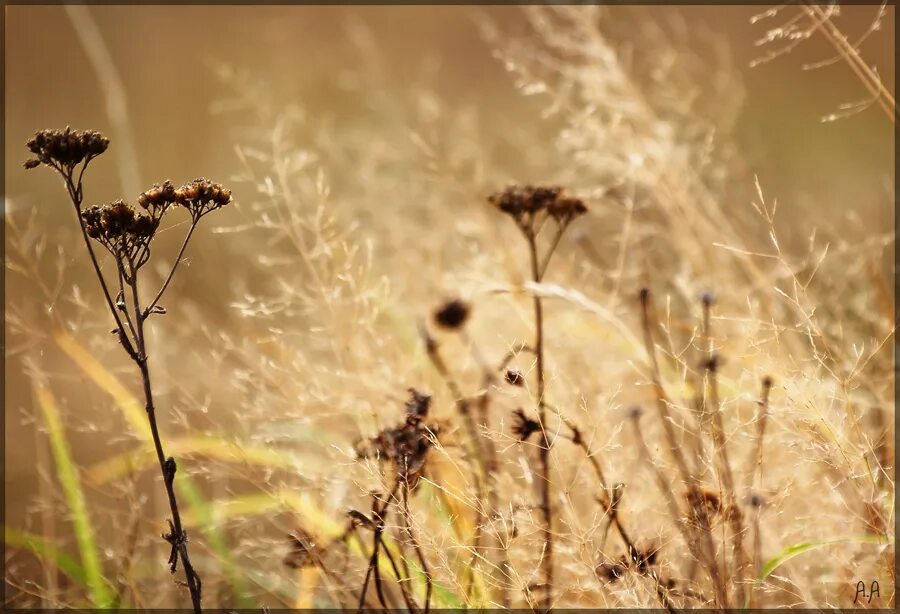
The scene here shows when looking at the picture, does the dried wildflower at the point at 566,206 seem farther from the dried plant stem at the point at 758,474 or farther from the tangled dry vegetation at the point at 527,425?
the dried plant stem at the point at 758,474

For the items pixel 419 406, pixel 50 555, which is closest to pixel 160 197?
pixel 419 406

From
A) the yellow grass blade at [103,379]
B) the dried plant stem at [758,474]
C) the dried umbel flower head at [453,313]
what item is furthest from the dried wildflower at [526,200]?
the yellow grass blade at [103,379]

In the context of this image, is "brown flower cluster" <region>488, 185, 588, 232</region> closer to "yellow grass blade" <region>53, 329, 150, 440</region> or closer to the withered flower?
the withered flower

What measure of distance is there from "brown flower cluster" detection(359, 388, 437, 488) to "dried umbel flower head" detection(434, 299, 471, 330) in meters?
0.29

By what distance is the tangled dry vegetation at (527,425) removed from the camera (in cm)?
131

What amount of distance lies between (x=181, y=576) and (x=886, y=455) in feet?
5.25

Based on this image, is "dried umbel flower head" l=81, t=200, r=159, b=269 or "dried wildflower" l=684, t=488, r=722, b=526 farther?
"dried wildflower" l=684, t=488, r=722, b=526

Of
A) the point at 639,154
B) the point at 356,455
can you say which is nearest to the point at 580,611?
the point at 356,455

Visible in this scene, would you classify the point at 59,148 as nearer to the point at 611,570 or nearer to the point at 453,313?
the point at 453,313

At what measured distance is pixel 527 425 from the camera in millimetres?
1312

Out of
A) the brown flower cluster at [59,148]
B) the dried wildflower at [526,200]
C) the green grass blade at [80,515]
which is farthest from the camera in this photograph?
→ the green grass blade at [80,515]

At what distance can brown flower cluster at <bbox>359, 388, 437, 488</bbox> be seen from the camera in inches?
50.8

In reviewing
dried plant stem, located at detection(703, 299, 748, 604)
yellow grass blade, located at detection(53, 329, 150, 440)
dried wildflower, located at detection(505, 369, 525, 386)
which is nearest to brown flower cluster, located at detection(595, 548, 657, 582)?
dried plant stem, located at detection(703, 299, 748, 604)

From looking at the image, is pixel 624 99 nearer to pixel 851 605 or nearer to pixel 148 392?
pixel 851 605
